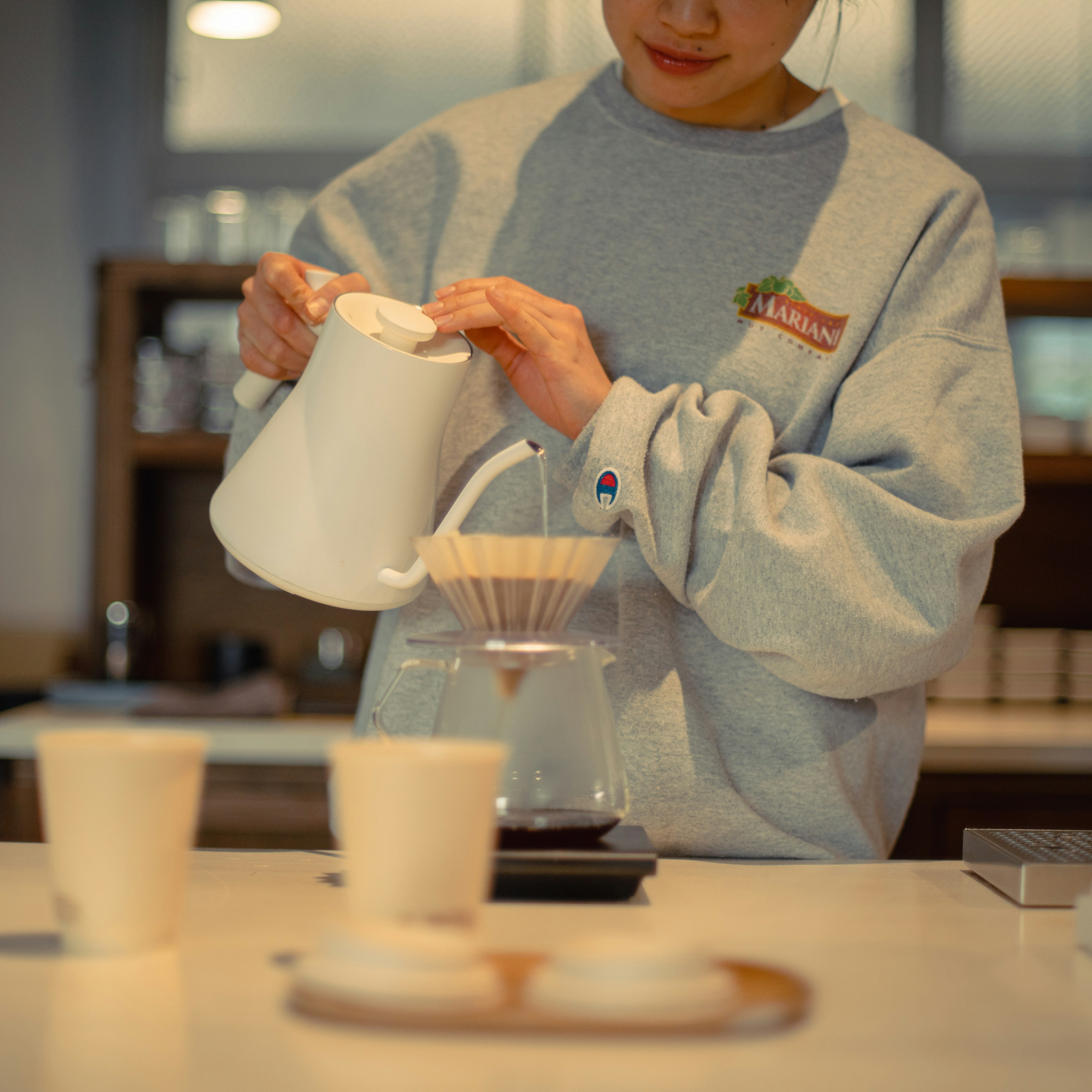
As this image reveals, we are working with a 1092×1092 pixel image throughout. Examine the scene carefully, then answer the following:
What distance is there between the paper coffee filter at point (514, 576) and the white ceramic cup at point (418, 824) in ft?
0.65

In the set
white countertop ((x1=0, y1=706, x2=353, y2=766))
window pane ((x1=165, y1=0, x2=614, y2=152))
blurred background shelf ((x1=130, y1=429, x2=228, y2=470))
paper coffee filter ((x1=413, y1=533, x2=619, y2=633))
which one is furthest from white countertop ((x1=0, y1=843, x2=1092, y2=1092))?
window pane ((x1=165, y1=0, x2=614, y2=152))

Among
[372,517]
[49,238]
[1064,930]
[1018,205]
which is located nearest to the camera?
[1064,930]

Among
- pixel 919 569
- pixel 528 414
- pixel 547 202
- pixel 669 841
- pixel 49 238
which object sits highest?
pixel 49 238

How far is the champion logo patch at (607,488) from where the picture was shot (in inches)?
32.5

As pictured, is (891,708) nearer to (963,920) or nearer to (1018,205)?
(963,920)

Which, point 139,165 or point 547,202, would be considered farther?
point 139,165

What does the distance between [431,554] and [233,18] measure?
2.06m

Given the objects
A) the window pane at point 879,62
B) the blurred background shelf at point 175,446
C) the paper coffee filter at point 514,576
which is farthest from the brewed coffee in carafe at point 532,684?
the window pane at point 879,62

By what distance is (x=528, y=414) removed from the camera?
1.01m

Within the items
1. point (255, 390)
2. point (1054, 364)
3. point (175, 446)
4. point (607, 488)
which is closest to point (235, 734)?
point (175, 446)

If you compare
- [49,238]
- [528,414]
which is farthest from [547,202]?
[49,238]

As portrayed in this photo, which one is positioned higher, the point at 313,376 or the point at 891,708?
the point at 313,376

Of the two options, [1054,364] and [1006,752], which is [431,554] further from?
[1054,364]

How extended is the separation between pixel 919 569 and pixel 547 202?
1.52 ft
